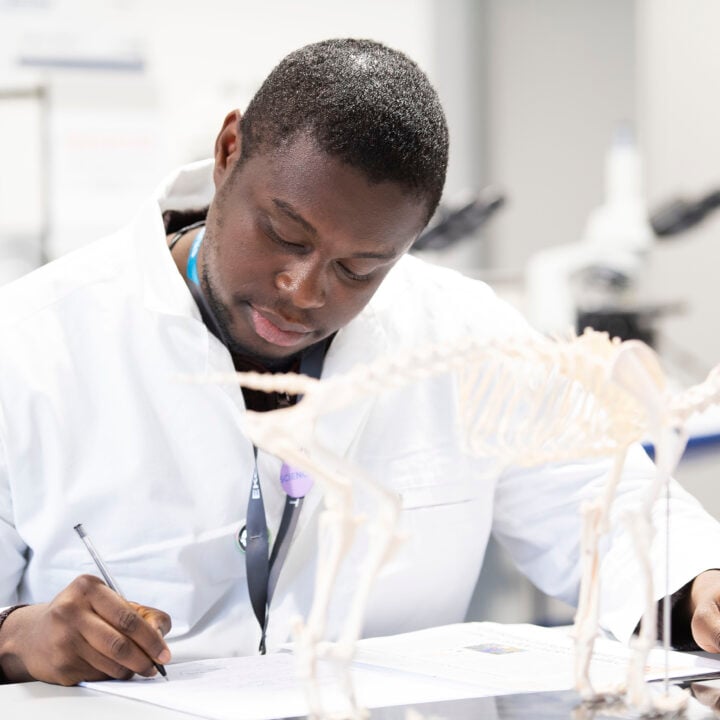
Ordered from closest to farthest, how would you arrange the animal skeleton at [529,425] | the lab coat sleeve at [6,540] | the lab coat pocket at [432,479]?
the animal skeleton at [529,425]
the lab coat sleeve at [6,540]
the lab coat pocket at [432,479]

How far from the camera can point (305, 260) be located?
1044mm

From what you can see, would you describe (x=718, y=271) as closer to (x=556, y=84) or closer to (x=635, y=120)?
(x=635, y=120)

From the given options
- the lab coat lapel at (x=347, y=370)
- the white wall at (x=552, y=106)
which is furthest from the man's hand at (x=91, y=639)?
the white wall at (x=552, y=106)

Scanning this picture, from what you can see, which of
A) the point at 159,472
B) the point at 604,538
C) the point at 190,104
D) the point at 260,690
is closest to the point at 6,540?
the point at 159,472

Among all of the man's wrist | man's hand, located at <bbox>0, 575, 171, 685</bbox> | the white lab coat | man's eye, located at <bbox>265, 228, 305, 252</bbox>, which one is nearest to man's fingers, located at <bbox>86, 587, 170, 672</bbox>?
man's hand, located at <bbox>0, 575, 171, 685</bbox>

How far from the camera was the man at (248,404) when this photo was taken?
1047mm

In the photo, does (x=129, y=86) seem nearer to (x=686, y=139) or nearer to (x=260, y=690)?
(x=686, y=139)

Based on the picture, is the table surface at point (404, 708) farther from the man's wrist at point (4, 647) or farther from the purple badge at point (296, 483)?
the purple badge at point (296, 483)

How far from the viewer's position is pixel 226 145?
1.18m

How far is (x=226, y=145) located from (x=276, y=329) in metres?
0.22

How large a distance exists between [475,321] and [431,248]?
0.96 m

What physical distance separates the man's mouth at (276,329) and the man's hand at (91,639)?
0.32 meters

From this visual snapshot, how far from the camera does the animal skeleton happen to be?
2.24 feet

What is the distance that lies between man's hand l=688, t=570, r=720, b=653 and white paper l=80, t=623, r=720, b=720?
0.06ft
